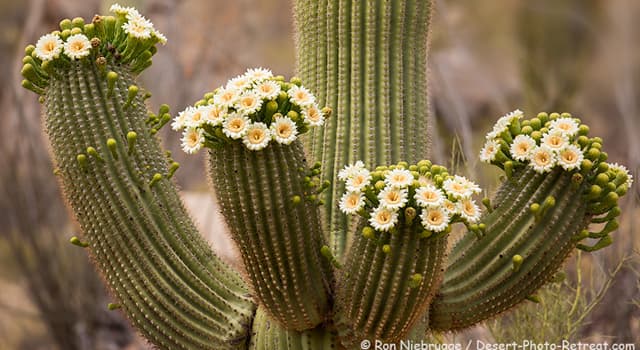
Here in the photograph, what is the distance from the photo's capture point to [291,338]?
9.41 ft

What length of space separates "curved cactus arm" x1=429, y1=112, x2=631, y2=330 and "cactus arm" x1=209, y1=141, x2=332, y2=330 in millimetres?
467

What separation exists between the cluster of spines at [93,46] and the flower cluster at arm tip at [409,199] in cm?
85

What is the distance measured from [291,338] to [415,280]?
2.07ft

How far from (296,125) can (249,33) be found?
329 inches

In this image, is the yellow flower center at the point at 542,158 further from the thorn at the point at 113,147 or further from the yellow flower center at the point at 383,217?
the thorn at the point at 113,147

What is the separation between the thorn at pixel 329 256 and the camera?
8.82ft

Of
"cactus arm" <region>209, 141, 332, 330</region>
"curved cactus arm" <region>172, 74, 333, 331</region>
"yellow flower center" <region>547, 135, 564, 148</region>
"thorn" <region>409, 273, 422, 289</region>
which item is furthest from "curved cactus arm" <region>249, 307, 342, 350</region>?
"yellow flower center" <region>547, 135, 564, 148</region>

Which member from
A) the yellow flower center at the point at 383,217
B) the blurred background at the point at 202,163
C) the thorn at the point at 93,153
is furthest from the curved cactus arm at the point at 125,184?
the yellow flower center at the point at 383,217

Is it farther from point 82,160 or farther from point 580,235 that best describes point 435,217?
point 82,160

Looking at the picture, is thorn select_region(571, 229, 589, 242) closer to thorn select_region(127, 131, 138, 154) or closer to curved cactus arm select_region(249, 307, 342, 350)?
curved cactus arm select_region(249, 307, 342, 350)

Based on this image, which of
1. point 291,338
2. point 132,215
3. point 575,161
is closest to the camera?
point 575,161

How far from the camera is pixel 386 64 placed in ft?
10.2

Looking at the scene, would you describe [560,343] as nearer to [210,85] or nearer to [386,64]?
[386,64]

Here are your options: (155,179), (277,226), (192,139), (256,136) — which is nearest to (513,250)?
(277,226)
